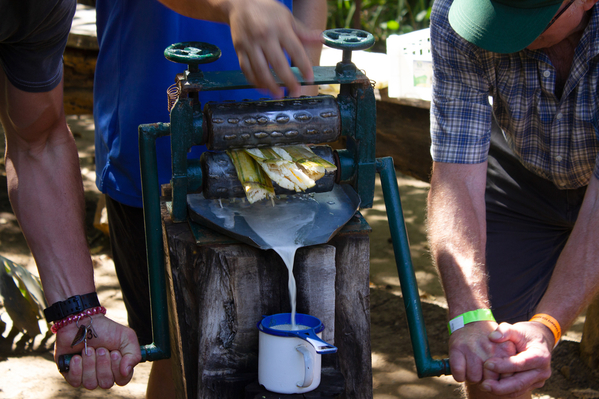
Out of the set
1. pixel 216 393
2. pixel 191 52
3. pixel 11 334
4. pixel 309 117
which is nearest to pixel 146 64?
pixel 191 52

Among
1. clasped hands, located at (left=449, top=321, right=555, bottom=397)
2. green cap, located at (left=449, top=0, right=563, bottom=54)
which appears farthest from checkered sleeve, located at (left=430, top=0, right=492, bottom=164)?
clasped hands, located at (left=449, top=321, right=555, bottom=397)

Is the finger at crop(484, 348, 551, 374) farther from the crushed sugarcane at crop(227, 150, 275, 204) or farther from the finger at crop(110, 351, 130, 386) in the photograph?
the finger at crop(110, 351, 130, 386)

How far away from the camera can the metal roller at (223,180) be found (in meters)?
1.23

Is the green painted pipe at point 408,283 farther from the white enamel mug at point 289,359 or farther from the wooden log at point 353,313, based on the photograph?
the white enamel mug at point 289,359

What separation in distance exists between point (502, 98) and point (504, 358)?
0.94m

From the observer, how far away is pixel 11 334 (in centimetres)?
263

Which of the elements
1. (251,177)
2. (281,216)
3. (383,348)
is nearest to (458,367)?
(281,216)

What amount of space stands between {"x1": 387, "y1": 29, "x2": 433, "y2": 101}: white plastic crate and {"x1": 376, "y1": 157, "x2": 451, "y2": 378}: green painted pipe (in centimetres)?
138

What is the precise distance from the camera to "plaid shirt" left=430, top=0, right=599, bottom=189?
1.80 meters

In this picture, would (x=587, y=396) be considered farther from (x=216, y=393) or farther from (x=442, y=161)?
(x=216, y=393)

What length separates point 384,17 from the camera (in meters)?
6.80

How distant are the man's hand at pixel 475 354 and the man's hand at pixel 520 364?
1 centimetres

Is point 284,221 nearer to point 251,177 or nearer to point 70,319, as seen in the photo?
point 251,177

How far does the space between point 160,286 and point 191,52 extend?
514mm
